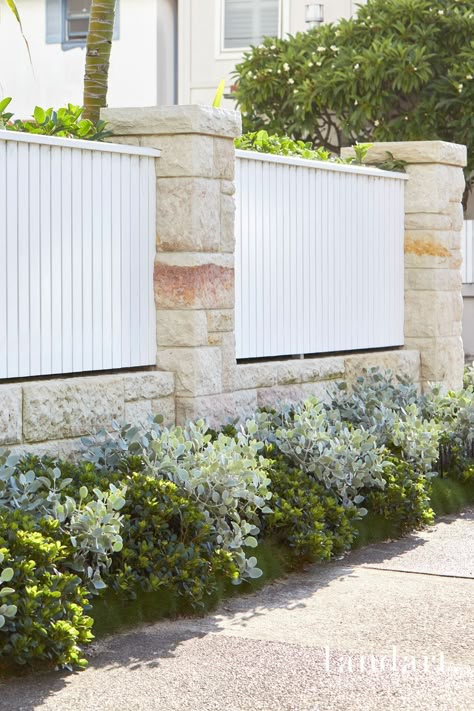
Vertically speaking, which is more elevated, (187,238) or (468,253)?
(468,253)

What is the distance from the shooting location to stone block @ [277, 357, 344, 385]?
9.02m

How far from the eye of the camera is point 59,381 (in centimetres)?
713

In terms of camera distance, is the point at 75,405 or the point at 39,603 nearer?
the point at 39,603

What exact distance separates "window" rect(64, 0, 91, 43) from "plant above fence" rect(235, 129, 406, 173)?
13.7 meters

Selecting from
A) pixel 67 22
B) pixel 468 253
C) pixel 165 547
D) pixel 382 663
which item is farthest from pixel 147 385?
pixel 67 22

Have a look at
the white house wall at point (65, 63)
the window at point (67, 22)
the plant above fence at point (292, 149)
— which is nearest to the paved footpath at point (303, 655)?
the plant above fence at point (292, 149)

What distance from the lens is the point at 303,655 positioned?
546 cm

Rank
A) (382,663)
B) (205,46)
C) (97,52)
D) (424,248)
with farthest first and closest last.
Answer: (205,46)
(424,248)
(97,52)
(382,663)

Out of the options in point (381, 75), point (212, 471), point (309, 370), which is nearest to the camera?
point (212, 471)

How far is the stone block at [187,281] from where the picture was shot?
7.87 metres

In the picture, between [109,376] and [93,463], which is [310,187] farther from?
[93,463]

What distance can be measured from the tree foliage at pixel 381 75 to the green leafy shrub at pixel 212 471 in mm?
10130

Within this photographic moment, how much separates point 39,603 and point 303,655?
1.15m

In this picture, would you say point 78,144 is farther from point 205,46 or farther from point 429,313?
point 205,46
